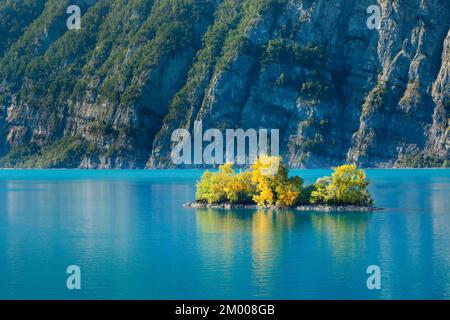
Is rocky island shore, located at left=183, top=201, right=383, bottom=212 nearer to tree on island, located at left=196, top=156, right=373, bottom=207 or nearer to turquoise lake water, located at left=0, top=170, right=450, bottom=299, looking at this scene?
tree on island, located at left=196, top=156, right=373, bottom=207

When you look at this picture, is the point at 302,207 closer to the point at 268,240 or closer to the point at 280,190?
the point at 280,190

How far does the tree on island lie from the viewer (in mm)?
127562

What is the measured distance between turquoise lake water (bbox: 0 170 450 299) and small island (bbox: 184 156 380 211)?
4763 millimetres

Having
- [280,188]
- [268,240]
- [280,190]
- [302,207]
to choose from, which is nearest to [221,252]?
[268,240]

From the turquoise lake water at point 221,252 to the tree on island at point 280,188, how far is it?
5.00 metres

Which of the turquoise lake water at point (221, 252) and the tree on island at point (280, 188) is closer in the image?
the turquoise lake water at point (221, 252)

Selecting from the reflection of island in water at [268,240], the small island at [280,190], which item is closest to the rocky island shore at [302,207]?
the small island at [280,190]

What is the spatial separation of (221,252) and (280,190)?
4644cm

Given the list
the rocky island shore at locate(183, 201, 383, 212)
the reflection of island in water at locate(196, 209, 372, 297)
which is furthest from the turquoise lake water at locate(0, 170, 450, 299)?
the rocky island shore at locate(183, 201, 383, 212)

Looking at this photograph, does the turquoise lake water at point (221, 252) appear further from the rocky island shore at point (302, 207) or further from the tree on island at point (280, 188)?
the tree on island at point (280, 188)

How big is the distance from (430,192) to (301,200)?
42890 mm

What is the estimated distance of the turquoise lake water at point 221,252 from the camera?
68625 millimetres

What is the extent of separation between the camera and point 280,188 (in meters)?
132
